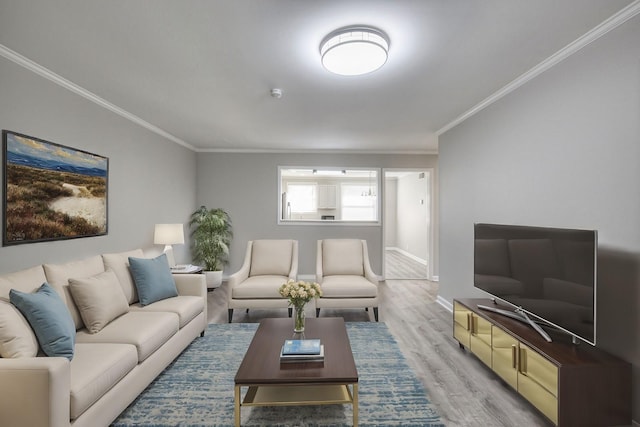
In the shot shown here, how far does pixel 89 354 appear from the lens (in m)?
1.93

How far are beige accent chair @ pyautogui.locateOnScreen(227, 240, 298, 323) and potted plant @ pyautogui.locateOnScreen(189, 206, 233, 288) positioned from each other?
1.48 meters

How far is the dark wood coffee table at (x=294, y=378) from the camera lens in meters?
1.84

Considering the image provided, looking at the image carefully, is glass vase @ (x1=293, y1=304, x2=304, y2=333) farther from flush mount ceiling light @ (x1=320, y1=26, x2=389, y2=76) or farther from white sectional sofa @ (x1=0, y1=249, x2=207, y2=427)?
flush mount ceiling light @ (x1=320, y1=26, x2=389, y2=76)

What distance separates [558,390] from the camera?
179 cm

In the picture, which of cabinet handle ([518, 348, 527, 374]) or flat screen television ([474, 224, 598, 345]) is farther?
cabinet handle ([518, 348, 527, 374])

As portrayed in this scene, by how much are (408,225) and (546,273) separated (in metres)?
7.14

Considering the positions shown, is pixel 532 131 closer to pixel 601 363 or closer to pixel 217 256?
pixel 601 363

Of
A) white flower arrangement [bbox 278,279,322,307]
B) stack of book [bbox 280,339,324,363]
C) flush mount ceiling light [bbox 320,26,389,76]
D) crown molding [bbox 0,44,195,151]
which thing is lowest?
stack of book [bbox 280,339,324,363]

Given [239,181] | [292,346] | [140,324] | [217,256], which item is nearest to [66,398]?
[140,324]

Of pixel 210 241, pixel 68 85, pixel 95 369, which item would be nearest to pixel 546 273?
pixel 95 369

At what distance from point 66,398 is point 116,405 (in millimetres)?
451

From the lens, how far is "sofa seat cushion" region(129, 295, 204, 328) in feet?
9.18

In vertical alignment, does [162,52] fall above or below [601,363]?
above

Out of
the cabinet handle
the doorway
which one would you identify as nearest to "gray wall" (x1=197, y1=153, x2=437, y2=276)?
the doorway
